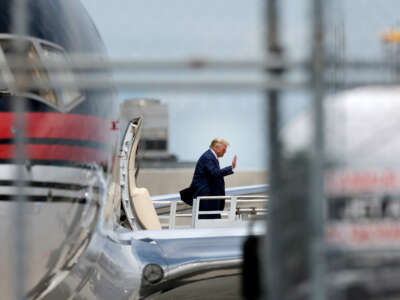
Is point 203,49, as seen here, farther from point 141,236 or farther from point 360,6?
point 141,236

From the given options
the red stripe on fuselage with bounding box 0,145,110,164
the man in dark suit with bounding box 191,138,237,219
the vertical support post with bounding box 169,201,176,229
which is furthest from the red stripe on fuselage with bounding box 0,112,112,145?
the man in dark suit with bounding box 191,138,237,219

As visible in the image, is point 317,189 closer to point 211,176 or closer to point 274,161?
point 274,161

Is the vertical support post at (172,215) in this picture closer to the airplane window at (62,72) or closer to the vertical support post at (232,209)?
the vertical support post at (232,209)

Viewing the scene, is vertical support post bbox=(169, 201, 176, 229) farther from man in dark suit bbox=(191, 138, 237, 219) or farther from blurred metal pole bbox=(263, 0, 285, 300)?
blurred metal pole bbox=(263, 0, 285, 300)

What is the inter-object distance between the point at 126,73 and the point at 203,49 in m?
0.53

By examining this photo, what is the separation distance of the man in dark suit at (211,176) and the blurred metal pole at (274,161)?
6253 mm

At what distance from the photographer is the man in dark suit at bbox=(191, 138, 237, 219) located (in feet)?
30.1

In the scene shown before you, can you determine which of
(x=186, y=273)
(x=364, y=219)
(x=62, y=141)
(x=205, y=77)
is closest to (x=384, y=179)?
(x=364, y=219)

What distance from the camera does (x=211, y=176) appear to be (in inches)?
363

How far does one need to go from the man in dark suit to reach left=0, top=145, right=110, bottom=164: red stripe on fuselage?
13.6ft

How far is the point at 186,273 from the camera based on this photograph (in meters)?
6.43

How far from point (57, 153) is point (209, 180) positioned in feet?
16.0

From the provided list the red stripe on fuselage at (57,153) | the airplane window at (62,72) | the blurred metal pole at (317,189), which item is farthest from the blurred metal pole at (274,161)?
the airplane window at (62,72)

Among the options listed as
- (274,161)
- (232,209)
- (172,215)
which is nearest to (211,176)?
(172,215)
